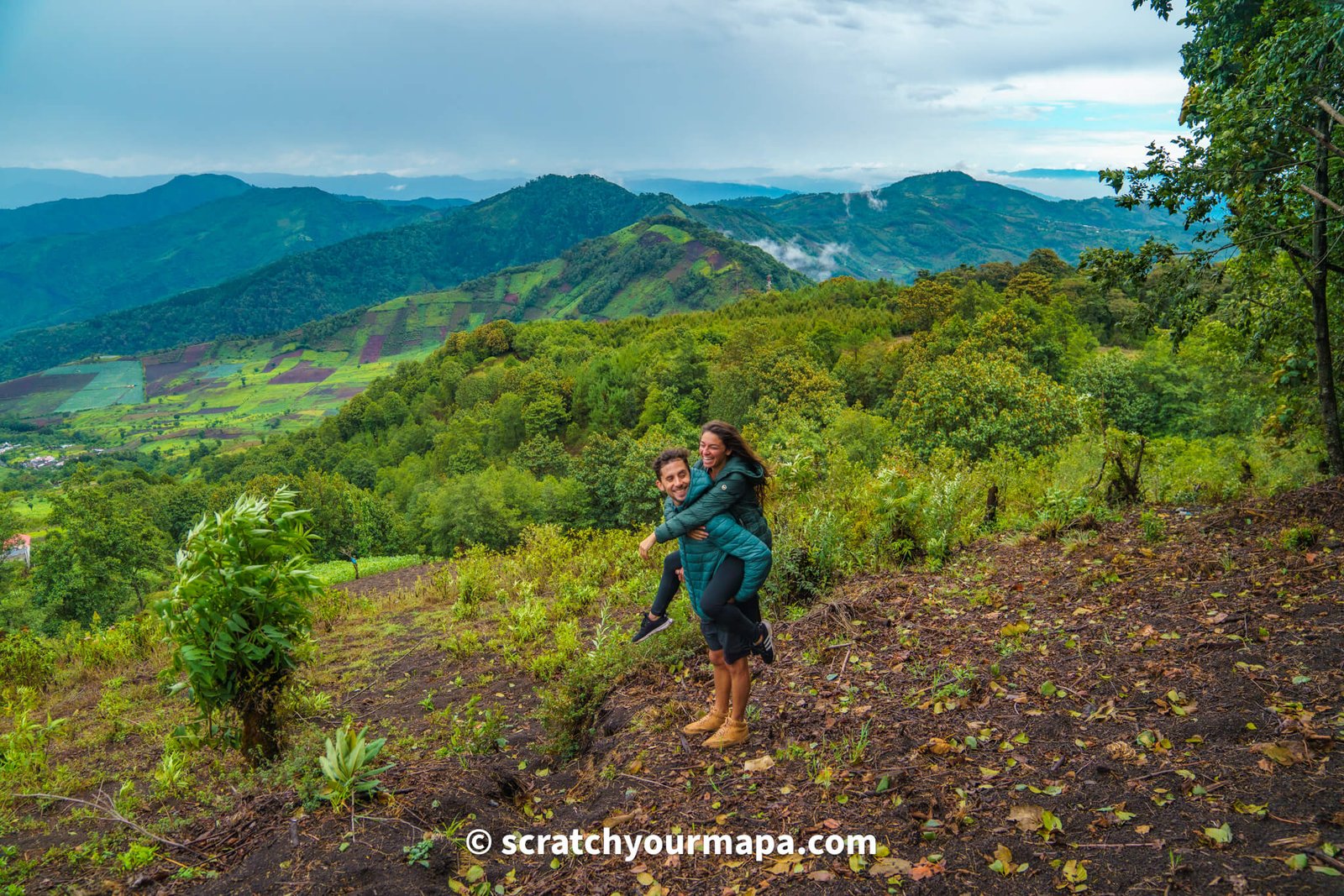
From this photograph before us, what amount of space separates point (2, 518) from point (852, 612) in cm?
2984

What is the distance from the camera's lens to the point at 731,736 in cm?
459

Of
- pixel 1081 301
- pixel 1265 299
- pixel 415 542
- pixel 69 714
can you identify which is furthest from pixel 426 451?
pixel 1265 299

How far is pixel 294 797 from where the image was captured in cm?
415

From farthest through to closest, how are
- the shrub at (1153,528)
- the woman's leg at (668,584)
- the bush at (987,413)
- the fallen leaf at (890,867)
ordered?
the bush at (987,413), the shrub at (1153,528), the woman's leg at (668,584), the fallen leaf at (890,867)

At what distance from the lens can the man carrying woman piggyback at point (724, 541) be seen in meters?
4.15

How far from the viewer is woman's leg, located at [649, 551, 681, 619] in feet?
16.8

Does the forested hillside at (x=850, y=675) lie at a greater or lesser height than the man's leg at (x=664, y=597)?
lesser

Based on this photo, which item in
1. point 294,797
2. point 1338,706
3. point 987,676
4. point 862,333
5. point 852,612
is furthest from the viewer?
point 862,333

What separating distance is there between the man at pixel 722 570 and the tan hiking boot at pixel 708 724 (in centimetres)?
8

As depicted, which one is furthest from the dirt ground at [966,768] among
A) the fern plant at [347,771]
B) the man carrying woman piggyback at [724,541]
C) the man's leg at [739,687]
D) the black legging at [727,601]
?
the black legging at [727,601]

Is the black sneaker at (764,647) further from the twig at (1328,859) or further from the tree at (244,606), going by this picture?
the tree at (244,606)

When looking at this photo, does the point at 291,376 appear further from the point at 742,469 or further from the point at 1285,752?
the point at 1285,752

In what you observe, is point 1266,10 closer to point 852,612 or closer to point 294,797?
point 852,612

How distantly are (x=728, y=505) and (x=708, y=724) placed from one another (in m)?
1.71
